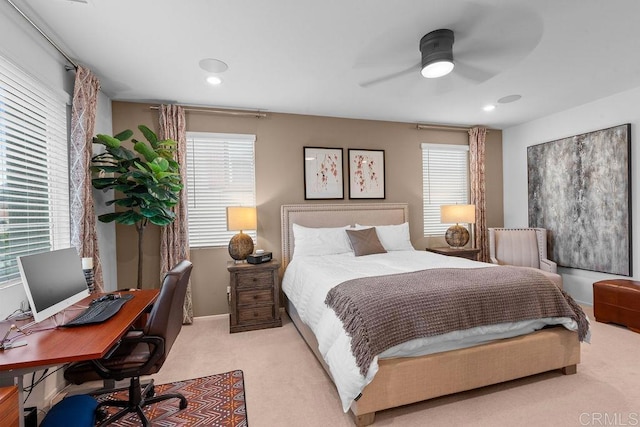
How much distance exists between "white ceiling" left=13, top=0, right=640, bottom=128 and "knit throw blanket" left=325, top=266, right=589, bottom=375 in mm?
1896

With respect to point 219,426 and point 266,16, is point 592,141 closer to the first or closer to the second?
point 266,16

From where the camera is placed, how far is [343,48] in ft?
8.30

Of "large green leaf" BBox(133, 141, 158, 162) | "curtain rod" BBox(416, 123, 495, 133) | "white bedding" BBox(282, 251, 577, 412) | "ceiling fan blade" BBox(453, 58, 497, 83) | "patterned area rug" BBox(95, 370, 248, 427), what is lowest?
"patterned area rug" BBox(95, 370, 248, 427)

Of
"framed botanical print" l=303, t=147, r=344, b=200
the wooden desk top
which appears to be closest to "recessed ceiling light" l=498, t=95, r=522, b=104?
"framed botanical print" l=303, t=147, r=344, b=200

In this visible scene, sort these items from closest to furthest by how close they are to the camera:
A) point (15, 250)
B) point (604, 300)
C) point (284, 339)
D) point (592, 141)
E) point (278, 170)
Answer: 1. point (15, 250)
2. point (284, 339)
3. point (604, 300)
4. point (592, 141)
5. point (278, 170)

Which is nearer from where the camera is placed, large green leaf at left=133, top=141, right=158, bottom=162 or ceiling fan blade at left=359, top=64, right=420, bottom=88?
ceiling fan blade at left=359, top=64, right=420, bottom=88

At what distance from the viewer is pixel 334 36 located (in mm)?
2355

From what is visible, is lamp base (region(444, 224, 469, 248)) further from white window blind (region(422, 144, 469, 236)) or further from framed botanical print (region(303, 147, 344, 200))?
framed botanical print (region(303, 147, 344, 200))

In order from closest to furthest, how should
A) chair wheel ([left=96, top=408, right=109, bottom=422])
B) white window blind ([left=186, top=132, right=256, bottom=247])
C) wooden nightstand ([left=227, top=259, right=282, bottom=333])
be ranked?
chair wheel ([left=96, top=408, right=109, bottom=422]) → wooden nightstand ([left=227, top=259, right=282, bottom=333]) → white window blind ([left=186, top=132, right=256, bottom=247])

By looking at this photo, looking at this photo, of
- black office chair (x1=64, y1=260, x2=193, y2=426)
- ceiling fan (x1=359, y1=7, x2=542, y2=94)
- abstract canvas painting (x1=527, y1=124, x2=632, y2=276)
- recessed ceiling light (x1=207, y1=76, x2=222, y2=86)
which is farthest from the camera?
abstract canvas painting (x1=527, y1=124, x2=632, y2=276)

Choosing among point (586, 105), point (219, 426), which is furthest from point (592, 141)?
point (219, 426)

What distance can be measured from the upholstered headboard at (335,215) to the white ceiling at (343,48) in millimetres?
1402

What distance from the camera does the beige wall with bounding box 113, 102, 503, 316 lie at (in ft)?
12.2

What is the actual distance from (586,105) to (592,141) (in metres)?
0.52
